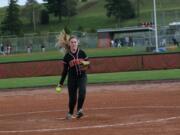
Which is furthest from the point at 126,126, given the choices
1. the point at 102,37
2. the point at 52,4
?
the point at 52,4

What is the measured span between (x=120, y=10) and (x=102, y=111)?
94.4 m

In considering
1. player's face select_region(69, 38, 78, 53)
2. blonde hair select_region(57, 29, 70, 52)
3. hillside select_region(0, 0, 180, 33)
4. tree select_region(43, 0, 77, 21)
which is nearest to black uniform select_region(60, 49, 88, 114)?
player's face select_region(69, 38, 78, 53)

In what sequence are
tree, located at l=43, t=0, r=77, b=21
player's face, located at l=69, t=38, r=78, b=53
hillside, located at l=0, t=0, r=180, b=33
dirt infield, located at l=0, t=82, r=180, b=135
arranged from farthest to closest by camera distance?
tree, located at l=43, t=0, r=77, b=21
hillside, located at l=0, t=0, r=180, b=33
player's face, located at l=69, t=38, r=78, b=53
dirt infield, located at l=0, t=82, r=180, b=135

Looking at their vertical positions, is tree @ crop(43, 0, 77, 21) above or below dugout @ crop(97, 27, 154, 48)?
above

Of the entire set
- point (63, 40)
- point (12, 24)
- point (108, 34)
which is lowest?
point (63, 40)

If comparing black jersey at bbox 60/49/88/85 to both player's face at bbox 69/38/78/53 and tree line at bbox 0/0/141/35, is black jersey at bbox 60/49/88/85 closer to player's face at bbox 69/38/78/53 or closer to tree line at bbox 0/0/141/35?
player's face at bbox 69/38/78/53

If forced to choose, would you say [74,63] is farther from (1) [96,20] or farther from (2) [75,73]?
(1) [96,20]

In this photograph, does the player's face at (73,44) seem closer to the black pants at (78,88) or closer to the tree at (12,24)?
the black pants at (78,88)

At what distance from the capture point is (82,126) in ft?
40.8

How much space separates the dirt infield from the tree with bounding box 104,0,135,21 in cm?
8481

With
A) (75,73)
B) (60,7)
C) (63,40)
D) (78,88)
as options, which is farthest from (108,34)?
(63,40)

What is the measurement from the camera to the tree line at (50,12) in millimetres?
104312

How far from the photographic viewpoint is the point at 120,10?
10900 centimetres

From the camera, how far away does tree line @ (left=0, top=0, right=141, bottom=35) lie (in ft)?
342
